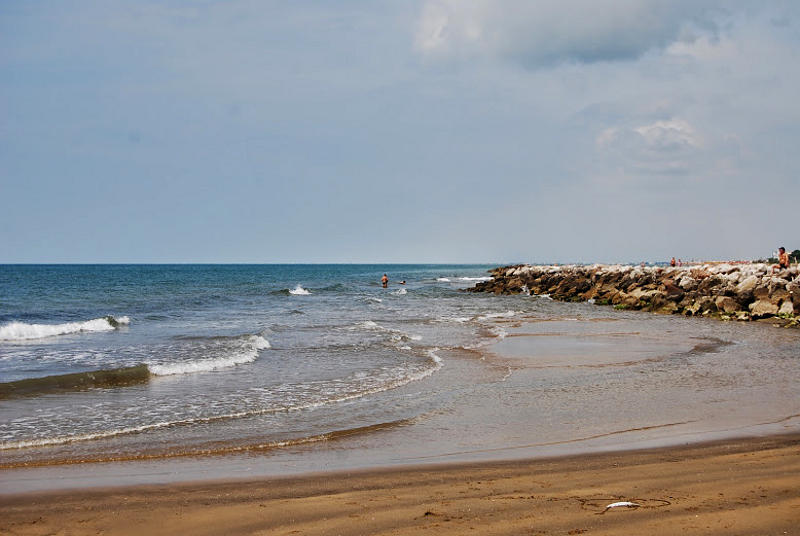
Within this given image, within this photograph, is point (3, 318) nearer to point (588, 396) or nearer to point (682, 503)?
point (588, 396)

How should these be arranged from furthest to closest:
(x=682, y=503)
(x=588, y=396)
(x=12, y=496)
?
1. (x=588, y=396)
2. (x=12, y=496)
3. (x=682, y=503)

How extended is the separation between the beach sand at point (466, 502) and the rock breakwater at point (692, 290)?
20431 mm

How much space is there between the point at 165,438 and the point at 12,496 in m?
2.43

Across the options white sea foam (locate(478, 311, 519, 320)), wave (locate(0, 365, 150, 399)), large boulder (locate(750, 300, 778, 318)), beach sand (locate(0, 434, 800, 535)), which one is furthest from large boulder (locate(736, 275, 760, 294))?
wave (locate(0, 365, 150, 399))

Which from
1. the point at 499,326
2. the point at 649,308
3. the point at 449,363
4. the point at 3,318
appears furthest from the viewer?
the point at 649,308

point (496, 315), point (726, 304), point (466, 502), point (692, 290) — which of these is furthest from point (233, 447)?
point (692, 290)

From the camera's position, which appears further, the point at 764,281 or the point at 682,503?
the point at 764,281

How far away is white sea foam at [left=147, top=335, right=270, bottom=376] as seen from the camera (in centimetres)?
1367

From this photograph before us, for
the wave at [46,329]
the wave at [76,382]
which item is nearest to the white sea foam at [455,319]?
the wave at [46,329]

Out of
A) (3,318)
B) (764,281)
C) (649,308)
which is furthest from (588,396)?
(3,318)

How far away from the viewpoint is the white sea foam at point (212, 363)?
1367cm

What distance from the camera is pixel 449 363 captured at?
1515cm

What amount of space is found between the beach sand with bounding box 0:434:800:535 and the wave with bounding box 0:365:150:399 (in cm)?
646

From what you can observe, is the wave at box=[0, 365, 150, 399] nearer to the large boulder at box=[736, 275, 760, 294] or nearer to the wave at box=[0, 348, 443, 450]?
Answer: the wave at box=[0, 348, 443, 450]
